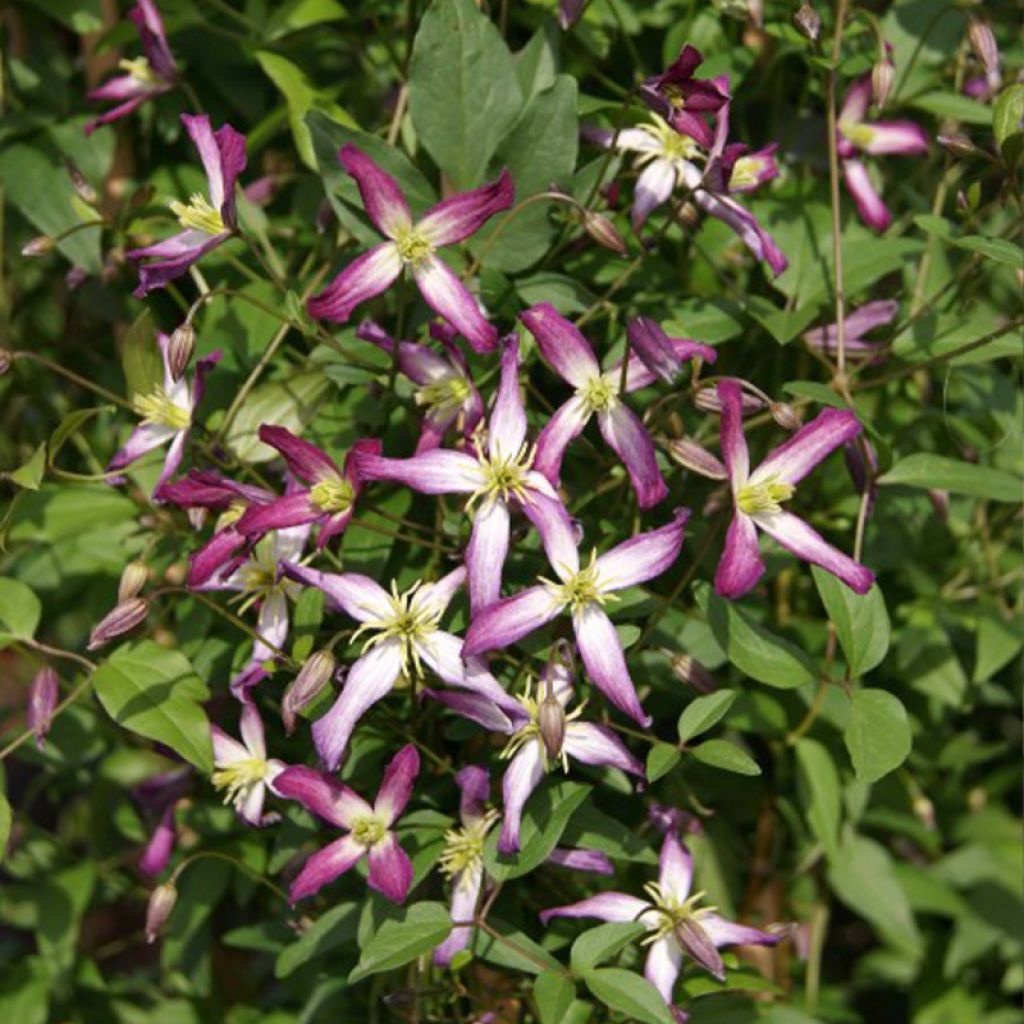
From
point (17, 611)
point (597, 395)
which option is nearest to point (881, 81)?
point (597, 395)

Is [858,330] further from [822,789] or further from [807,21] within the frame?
[822,789]

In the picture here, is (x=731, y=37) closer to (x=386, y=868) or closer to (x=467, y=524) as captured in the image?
(x=467, y=524)

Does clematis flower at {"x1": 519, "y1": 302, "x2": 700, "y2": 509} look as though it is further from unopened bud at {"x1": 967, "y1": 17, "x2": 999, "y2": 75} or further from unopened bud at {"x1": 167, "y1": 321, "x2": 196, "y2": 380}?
unopened bud at {"x1": 967, "y1": 17, "x2": 999, "y2": 75}

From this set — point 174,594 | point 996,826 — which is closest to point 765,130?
point 174,594

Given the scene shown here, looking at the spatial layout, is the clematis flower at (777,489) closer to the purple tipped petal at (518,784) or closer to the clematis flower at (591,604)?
the clematis flower at (591,604)

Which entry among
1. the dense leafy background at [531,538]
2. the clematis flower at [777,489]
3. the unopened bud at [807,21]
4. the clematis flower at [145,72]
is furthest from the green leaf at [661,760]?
the clematis flower at [145,72]

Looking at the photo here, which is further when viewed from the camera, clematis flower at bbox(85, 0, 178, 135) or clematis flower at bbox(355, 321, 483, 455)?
clematis flower at bbox(85, 0, 178, 135)

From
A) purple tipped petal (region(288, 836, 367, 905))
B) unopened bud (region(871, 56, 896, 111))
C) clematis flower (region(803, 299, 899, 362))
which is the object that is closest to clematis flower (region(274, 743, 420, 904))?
purple tipped petal (region(288, 836, 367, 905))
